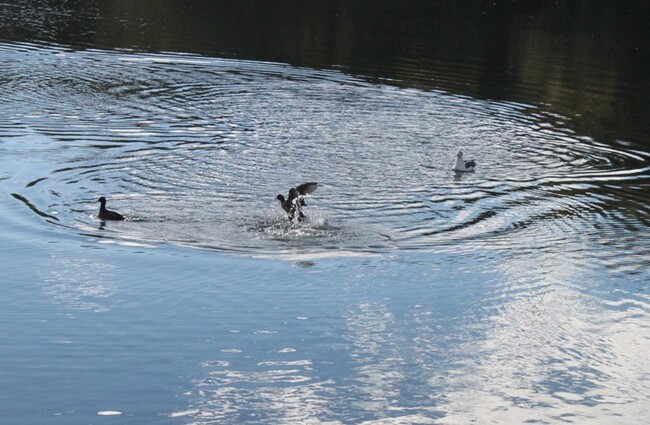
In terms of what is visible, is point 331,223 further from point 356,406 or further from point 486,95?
point 486,95

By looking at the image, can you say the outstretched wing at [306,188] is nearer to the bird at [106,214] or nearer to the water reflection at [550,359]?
the bird at [106,214]

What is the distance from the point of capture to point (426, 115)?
34312mm

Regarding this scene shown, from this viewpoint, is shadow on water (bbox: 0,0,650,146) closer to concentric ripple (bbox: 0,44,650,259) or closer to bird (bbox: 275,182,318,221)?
concentric ripple (bbox: 0,44,650,259)

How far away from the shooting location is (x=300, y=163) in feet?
87.8

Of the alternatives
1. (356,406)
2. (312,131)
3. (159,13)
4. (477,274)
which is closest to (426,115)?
(312,131)

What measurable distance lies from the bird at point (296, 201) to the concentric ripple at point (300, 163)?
26 centimetres

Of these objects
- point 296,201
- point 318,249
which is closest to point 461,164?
point 296,201

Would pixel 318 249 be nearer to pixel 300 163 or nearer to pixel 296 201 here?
pixel 296 201

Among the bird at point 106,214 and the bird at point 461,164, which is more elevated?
the bird at point 461,164

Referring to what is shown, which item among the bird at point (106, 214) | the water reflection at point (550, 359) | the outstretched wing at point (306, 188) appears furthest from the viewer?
the outstretched wing at point (306, 188)

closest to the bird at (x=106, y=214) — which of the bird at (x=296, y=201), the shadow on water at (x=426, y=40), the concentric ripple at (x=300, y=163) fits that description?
the concentric ripple at (x=300, y=163)

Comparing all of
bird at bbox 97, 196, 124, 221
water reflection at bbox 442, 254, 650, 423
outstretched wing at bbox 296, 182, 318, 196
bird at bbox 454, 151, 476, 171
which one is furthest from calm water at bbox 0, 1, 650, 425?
outstretched wing at bbox 296, 182, 318, 196

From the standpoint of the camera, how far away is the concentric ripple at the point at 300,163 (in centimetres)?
2109

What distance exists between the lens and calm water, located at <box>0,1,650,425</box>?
14.4 meters
